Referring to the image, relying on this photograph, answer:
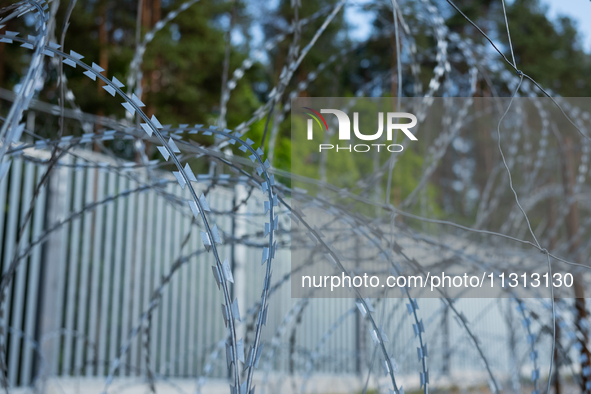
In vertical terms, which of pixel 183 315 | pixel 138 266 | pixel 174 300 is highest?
pixel 138 266

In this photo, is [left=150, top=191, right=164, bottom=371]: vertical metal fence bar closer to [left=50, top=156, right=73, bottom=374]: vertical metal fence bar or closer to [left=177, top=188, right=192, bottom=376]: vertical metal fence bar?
[left=177, top=188, right=192, bottom=376]: vertical metal fence bar

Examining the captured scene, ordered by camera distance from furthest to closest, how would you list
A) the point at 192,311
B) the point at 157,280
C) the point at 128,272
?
the point at 192,311, the point at 157,280, the point at 128,272

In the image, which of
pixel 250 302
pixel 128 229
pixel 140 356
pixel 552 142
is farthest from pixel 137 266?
pixel 552 142

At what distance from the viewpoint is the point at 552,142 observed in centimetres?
1123

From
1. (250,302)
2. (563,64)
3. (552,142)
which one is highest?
(563,64)

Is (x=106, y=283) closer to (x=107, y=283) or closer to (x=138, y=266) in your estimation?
(x=107, y=283)

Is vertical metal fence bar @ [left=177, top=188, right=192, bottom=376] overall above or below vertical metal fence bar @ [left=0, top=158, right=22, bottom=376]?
below

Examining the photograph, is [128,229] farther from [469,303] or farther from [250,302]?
[469,303]

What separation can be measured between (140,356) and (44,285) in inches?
31.2

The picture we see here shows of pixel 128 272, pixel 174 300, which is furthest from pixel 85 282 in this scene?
pixel 174 300

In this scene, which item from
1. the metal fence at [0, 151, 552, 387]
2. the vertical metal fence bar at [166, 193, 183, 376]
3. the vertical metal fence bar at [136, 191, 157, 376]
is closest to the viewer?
the metal fence at [0, 151, 552, 387]

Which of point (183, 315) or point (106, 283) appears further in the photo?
point (183, 315)

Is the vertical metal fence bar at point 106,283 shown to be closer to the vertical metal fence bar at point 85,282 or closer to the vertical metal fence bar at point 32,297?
the vertical metal fence bar at point 85,282

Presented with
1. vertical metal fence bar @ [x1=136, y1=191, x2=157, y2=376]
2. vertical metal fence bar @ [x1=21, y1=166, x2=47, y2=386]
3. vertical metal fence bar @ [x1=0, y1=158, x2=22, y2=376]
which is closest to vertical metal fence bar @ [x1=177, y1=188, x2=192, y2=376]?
vertical metal fence bar @ [x1=136, y1=191, x2=157, y2=376]
